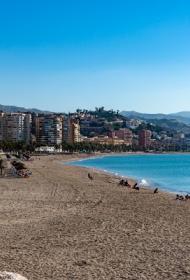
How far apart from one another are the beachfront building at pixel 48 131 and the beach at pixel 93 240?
523 ft

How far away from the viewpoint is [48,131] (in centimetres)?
18325

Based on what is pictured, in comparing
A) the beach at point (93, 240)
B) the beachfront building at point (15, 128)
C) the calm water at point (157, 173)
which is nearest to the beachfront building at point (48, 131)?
the beachfront building at point (15, 128)

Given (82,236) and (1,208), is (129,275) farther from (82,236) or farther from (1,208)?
(1,208)

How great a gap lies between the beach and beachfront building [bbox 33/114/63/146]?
159561 millimetres

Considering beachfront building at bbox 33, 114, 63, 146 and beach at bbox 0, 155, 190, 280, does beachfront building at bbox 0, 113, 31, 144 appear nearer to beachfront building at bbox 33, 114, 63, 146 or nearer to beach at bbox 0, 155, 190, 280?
beachfront building at bbox 33, 114, 63, 146

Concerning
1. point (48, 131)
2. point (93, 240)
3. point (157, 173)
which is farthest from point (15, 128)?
point (93, 240)

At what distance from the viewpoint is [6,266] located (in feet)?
34.1

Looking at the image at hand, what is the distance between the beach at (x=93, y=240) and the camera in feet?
33.6

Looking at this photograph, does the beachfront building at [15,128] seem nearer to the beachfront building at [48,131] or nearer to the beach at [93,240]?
the beachfront building at [48,131]

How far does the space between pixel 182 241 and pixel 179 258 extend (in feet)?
6.87

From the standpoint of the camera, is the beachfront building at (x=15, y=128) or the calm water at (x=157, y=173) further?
the beachfront building at (x=15, y=128)

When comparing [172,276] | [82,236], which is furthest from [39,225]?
[172,276]

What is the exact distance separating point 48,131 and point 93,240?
560ft

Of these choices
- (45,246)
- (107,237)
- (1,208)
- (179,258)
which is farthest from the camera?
(1,208)
